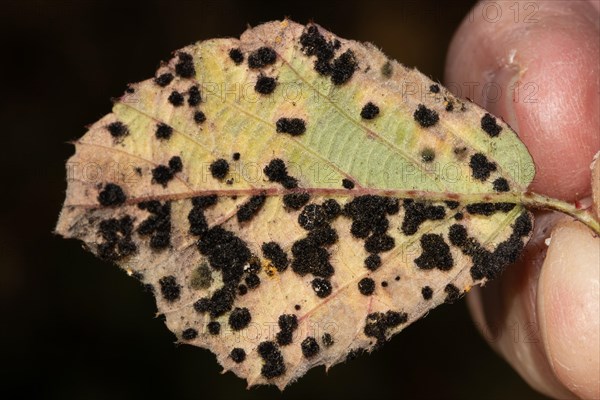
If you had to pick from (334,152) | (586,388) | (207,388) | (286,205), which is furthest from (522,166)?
(207,388)

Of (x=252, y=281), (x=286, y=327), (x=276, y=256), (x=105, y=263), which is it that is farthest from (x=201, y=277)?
(x=105, y=263)

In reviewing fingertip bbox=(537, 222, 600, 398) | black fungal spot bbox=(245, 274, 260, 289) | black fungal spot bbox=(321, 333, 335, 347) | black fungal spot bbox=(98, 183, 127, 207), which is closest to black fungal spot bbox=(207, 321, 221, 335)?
black fungal spot bbox=(245, 274, 260, 289)

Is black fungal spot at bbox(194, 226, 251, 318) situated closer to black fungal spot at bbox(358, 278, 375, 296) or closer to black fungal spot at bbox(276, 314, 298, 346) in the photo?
black fungal spot at bbox(276, 314, 298, 346)

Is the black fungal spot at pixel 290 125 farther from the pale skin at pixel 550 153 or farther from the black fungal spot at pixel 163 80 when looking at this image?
the pale skin at pixel 550 153

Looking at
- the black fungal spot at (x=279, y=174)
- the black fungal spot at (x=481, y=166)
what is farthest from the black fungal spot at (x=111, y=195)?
the black fungal spot at (x=481, y=166)

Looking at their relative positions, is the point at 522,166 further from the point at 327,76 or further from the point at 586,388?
the point at 586,388

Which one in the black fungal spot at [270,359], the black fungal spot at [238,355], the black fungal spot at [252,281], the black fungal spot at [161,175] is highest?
the black fungal spot at [161,175]

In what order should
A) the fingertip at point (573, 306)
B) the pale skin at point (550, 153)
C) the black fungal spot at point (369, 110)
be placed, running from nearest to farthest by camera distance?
the black fungal spot at point (369, 110) < the fingertip at point (573, 306) < the pale skin at point (550, 153)
